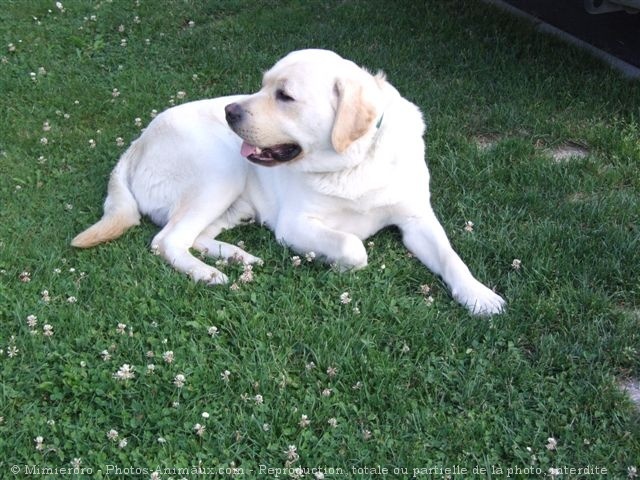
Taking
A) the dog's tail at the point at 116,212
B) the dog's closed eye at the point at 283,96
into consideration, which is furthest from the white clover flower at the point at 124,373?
the dog's closed eye at the point at 283,96

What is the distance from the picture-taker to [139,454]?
2568 millimetres

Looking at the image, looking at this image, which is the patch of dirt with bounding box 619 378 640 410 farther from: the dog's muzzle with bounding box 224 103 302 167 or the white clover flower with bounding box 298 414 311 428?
the dog's muzzle with bounding box 224 103 302 167

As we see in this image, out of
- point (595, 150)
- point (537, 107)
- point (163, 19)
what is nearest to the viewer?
point (595, 150)

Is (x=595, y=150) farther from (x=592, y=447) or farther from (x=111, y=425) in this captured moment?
(x=111, y=425)

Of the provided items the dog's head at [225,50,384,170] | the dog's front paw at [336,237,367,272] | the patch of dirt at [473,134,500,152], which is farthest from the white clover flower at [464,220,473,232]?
the patch of dirt at [473,134,500,152]

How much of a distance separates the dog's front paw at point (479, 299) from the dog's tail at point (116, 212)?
Result: 5.67 feet

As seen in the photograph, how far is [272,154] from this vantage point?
11.5 ft

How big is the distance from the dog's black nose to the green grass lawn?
27.5 inches

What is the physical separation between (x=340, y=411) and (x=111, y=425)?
2.78ft

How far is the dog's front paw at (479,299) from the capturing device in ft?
10.5

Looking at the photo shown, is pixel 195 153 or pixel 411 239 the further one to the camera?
pixel 195 153

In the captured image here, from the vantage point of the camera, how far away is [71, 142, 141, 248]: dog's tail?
3670 mm

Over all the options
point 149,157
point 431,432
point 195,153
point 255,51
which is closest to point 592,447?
point 431,432

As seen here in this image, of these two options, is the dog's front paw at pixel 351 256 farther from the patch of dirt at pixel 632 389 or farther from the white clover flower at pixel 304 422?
the patch of dirt at pixel 632 389
